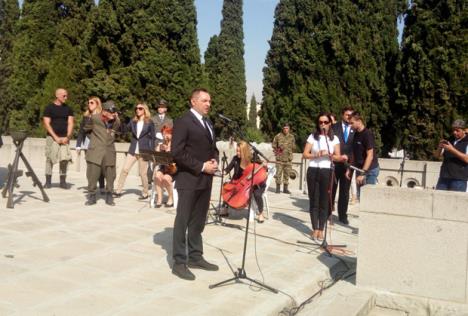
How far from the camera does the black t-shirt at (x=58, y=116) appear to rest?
10.2 metres

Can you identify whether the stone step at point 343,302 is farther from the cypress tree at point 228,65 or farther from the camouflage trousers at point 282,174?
the cypress tree at point 228,65

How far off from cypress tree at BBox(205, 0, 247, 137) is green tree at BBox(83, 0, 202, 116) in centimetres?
1367

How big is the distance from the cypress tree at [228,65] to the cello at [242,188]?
27.1m

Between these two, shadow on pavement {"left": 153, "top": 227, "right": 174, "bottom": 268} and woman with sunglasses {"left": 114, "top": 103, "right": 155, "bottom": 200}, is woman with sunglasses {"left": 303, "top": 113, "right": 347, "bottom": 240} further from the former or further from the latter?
woman with sunglasses {"left": 114, "top": 103, "right": 155, "bottom": 200}

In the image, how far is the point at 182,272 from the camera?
509 centimetres

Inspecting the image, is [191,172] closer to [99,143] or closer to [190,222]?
[190,222]

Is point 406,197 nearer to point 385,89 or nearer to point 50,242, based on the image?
point 50,242

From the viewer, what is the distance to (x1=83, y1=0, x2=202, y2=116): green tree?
20766 mm

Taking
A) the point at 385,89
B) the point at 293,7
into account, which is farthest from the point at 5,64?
the point at 385,89

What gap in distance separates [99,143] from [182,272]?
15.2 ft

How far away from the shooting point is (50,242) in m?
6.20

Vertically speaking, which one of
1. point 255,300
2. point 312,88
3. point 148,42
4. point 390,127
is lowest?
point 255,300

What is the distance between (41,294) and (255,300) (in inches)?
71.5

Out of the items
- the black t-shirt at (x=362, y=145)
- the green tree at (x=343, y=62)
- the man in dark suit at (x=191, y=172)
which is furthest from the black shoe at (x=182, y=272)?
the green tree at (x=343, y=62)
